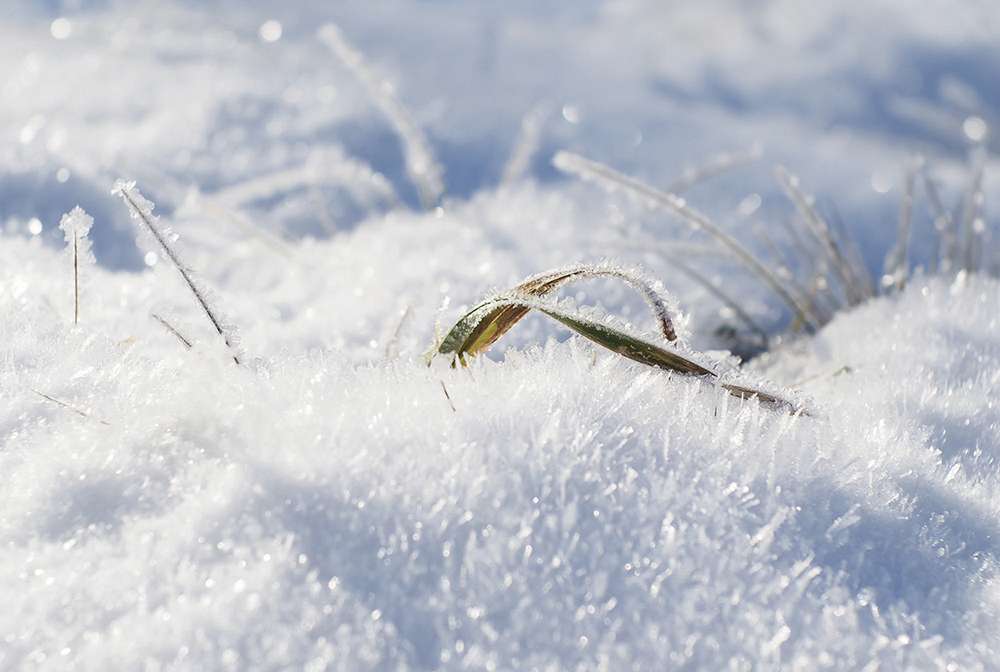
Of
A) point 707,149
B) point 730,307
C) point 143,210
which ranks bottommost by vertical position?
point 730,307

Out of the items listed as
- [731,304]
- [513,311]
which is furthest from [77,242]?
[731,304]

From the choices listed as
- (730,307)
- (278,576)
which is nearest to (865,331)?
(730,307)

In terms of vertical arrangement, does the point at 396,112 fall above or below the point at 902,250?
above

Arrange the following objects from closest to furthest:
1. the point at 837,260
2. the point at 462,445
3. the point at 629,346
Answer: the point at 462,445 < the point at 629,346 < the point at 837,260

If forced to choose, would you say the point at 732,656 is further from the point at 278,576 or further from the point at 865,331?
the point at 865,331

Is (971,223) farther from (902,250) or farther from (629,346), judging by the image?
(629,346)

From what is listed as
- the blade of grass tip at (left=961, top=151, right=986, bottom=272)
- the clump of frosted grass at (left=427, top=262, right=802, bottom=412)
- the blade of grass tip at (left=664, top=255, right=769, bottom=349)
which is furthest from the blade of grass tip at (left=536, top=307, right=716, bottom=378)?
the blade of grass tip at (left=961, top=151, right=986, bottom=272)

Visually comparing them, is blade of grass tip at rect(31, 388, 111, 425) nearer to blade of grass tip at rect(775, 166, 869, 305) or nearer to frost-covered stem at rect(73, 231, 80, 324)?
frost-covered stem at rect(73, 231, 80, 324)
